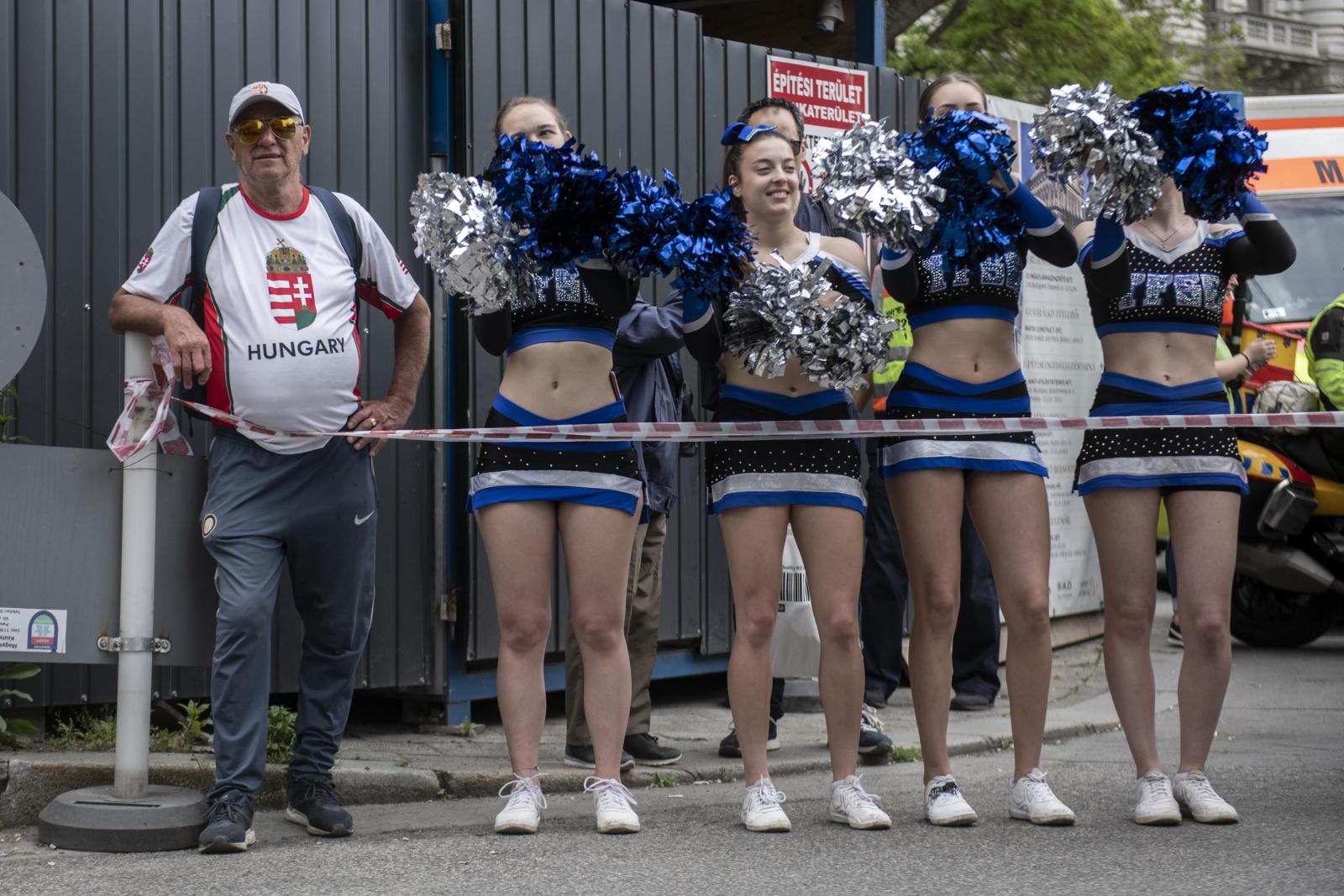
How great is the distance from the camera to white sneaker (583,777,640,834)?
4949mm

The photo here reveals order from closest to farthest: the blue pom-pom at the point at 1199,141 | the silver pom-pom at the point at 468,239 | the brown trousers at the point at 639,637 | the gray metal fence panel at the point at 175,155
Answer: the silver pom-pom at the point at 468,239
the blue pom-pom at the point at 1199,141
the gray metal fence panel at the point at 175,155
the brown trousers at the point at 639,637

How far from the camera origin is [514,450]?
5004mm

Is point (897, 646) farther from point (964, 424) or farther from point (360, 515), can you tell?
point (360, 515)

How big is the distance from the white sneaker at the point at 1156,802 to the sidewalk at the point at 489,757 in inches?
57.9

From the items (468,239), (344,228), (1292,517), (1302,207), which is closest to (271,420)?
(344,228)

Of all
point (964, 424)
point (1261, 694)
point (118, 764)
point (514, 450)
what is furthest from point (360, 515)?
point (1261, 694)

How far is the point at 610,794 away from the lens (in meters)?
5.02

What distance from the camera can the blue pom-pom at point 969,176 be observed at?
4855 mm

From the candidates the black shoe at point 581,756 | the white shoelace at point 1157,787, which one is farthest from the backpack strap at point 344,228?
the white shoelace at point 1157,787

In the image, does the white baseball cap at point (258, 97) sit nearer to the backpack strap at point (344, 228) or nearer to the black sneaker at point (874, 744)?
the backpack strap at point (344, 228)

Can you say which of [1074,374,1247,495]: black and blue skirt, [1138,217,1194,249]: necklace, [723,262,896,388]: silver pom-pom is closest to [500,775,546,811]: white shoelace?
[723,262,896,388]: silver pom-pom

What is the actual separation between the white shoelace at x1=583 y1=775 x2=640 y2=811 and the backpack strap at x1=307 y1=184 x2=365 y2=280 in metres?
1.69

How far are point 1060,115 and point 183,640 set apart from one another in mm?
2960

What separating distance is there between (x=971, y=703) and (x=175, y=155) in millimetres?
4142
